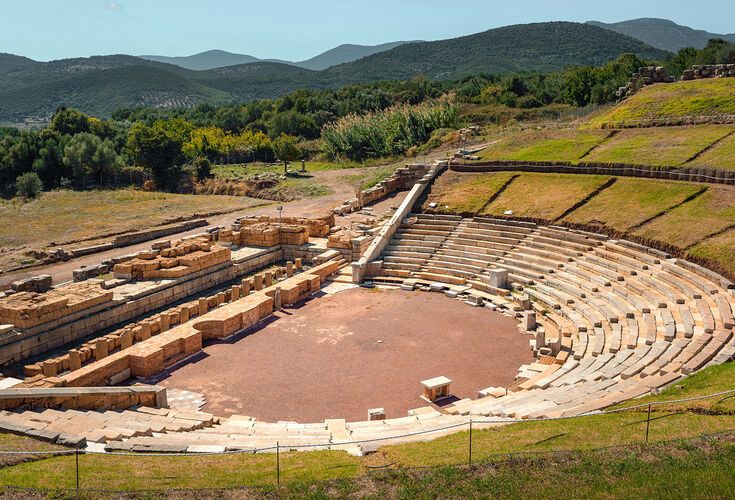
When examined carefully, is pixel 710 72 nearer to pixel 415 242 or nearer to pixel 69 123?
pixel 415 242

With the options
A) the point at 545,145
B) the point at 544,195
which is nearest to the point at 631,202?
the point at 544,195

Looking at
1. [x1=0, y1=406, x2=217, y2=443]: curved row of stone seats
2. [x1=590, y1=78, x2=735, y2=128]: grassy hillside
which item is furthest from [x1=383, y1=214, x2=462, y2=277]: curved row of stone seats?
[x1=590, y1=78, x2=735, y2=128]: grassy hillside

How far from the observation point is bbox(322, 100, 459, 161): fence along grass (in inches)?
2363

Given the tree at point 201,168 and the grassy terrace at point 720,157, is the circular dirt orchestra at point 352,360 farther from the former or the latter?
the tree at point 201,168

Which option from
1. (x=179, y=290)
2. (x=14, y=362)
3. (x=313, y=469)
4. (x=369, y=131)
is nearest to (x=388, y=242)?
(x=179, y=290)

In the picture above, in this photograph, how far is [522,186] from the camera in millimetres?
36562

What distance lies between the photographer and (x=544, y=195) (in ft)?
114

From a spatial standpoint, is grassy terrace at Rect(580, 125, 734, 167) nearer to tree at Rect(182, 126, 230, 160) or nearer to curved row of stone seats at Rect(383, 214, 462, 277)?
curved row of stone seats at Rect(383, 214, 462, 277)

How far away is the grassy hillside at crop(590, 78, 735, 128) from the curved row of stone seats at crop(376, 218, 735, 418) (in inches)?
689

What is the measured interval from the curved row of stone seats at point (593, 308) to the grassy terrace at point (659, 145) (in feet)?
25.6

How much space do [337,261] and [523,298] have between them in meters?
10.4

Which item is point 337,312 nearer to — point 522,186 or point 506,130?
point 522,186

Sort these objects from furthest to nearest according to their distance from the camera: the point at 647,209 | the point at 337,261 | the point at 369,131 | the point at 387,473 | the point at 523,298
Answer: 1. the point at 369,131
2. the point at 337,261
3. the point at 647,209
4. the point at 523,298
5. the point at 387,473

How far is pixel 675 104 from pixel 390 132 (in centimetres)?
2511
